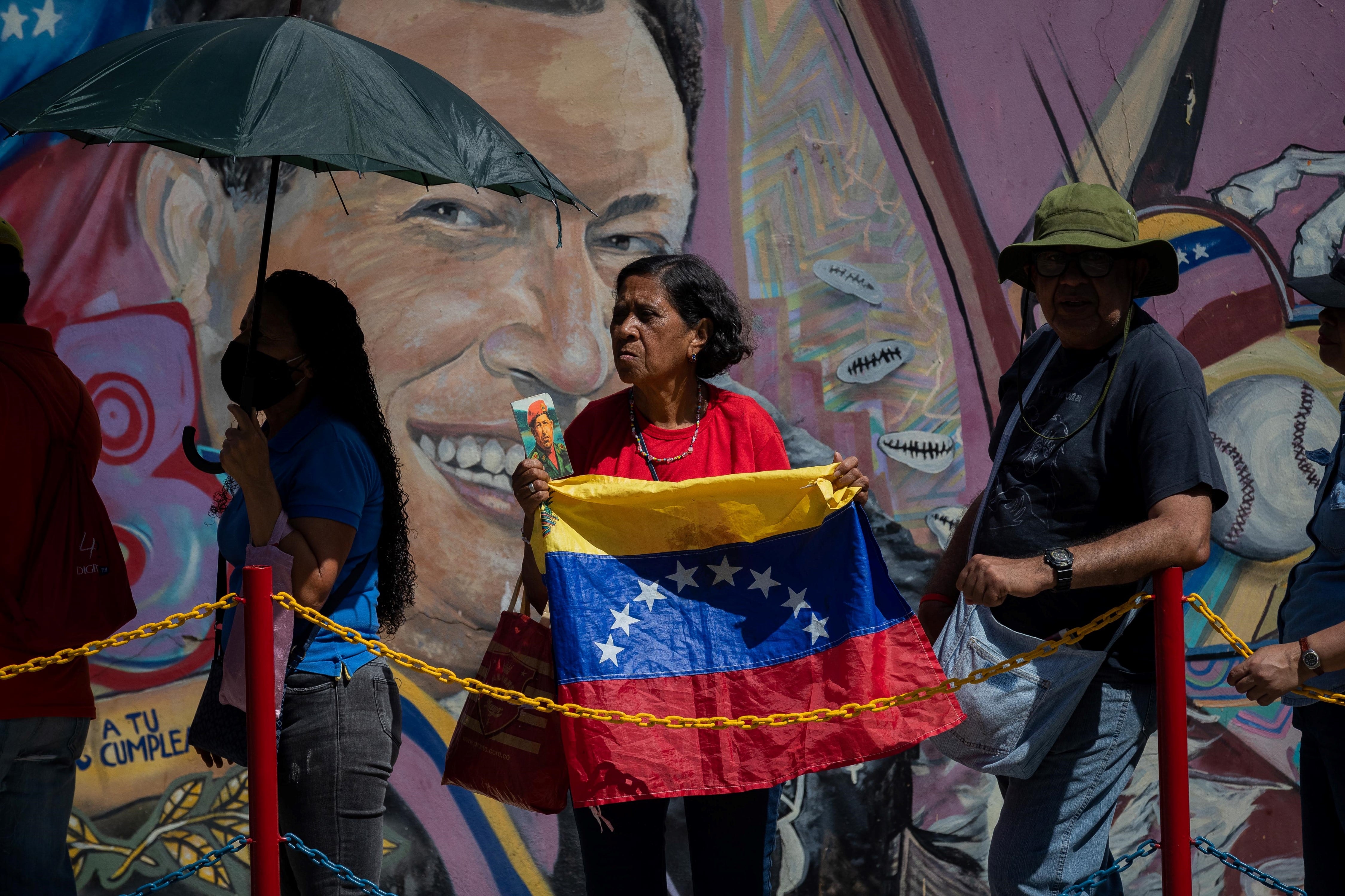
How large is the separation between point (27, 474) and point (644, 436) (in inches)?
62.2

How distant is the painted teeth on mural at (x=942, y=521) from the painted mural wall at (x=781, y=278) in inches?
0.5

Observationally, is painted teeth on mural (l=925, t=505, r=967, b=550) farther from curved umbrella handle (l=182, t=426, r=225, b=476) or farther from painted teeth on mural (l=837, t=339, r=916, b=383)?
curved umbrella handle (l=182, t=426, r=225, b=476)

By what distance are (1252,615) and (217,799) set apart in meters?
4.22

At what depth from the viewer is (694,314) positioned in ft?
10.4

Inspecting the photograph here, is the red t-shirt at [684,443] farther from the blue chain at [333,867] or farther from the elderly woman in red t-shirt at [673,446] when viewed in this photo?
the blue chain at [333,867]

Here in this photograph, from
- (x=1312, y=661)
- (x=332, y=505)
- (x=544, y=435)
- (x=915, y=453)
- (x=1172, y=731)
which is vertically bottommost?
(x=1172, y=731)

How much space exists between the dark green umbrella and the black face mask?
7cm

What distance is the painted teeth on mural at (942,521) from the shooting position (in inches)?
182

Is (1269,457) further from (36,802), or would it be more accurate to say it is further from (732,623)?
(36,802)

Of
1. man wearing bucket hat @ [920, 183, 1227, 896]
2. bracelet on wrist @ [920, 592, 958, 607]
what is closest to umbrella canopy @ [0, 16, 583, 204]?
man wearing bucket hat @ [920, 183, 1227, 896]

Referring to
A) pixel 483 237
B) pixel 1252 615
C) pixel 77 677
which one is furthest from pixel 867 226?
pixel 77 677

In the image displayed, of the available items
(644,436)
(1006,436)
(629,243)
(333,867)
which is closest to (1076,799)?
(1006,436)

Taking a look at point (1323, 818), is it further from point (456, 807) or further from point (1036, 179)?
point (456, 807)

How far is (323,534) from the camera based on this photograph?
2.82 metres
